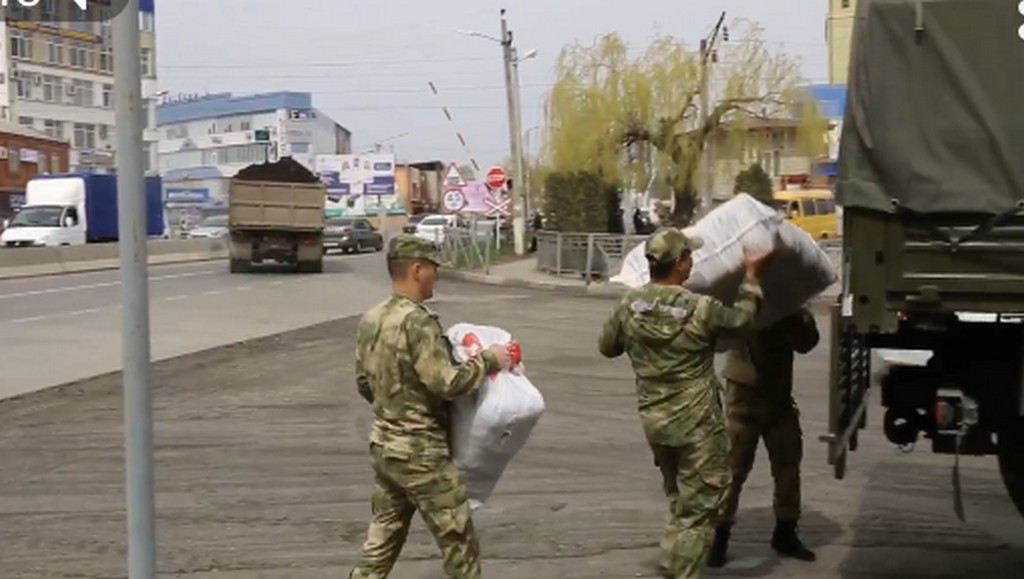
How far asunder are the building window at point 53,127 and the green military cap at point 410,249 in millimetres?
75331

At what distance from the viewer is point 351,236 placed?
47.9 meters

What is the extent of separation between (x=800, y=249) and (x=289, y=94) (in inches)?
4250

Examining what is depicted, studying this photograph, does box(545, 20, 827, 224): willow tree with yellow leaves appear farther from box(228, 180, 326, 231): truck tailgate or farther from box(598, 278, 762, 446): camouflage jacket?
box(598, 278, 762, 446): camouflage jacket

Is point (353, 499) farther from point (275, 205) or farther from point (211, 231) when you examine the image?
point (211, 231)

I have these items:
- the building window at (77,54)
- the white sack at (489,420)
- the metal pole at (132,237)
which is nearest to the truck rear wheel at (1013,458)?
the white sack at (489,420)

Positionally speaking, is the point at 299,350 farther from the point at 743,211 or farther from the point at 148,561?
the point at 148,561

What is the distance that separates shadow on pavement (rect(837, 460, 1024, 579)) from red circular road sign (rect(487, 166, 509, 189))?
27.8 m

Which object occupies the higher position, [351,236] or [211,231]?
[211,231]

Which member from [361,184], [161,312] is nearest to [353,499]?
[161,312]

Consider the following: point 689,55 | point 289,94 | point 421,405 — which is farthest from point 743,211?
point 289,94

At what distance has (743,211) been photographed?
5652 millimetres

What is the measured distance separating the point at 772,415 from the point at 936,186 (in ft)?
5.74

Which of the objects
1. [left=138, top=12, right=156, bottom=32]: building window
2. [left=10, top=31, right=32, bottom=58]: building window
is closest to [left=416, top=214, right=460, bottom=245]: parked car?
[left=138, top=12, right=156, bottom=32]: building window

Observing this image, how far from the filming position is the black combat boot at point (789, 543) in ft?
21.0
